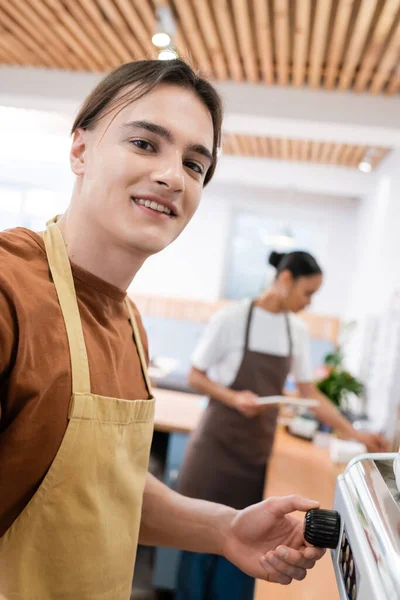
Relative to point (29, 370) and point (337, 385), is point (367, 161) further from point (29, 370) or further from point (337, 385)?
point (29, 370)

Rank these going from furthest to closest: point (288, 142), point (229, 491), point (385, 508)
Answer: point (288, 142)
point (229, 491)
point (385, 508)

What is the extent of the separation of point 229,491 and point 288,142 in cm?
418

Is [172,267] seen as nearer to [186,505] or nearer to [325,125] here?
[325,125]

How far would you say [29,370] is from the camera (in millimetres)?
784

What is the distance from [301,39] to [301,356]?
6.39 feet

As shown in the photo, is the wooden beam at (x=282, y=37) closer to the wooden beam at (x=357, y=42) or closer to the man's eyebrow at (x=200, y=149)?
the wooden beam at (x=357, y=42)

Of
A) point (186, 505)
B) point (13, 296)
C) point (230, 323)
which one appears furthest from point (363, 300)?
point (13, 296)

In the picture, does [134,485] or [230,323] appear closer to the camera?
[134,485]

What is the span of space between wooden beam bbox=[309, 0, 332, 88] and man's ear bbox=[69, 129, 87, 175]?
2.46 metres

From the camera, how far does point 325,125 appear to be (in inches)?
172

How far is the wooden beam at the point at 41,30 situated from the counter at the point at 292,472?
8.70ft

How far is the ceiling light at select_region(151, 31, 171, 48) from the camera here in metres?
3.40

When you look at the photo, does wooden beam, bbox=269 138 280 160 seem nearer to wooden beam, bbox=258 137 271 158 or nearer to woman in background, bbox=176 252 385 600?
wooden beam, bbox=258 137 271 158

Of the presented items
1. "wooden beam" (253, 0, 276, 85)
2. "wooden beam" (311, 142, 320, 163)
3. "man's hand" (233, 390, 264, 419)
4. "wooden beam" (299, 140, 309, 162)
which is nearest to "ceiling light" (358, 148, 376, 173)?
"wooden beam" (311, 142, 320, 163)
